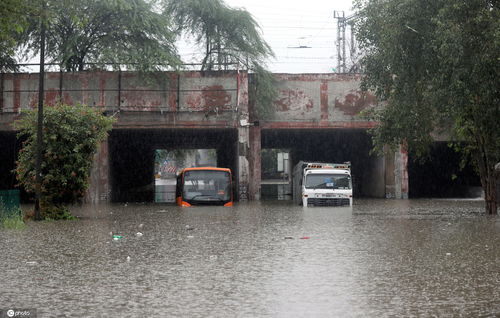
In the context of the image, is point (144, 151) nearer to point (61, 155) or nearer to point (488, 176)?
point (61, 155)

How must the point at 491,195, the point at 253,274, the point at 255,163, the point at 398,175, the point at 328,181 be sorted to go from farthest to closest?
the point at 398,175
the point at 255,163
the point at 328,181
the point at 491,195
the point at 253,274

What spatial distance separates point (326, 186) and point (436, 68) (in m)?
13.1

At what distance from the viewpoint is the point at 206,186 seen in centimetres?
3703

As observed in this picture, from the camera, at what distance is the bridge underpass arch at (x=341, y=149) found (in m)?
47.3

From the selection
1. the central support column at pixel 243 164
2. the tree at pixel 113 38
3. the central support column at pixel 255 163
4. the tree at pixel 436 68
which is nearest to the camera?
the tree at pixel 436 68

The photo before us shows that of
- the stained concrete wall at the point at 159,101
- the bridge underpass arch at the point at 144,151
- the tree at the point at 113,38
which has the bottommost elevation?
the bridge underpass arch at the point at 144,151

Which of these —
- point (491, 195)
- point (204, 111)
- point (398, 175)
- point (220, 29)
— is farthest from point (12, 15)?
point (220, 29)

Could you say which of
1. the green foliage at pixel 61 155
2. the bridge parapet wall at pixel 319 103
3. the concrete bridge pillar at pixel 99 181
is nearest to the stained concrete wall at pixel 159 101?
the concrete bridge pillar at pixel 99 181

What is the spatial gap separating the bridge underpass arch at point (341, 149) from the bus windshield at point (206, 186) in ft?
31.8

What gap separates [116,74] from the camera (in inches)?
1601

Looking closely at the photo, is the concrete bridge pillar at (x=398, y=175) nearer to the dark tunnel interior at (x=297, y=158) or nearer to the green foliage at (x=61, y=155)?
the dark tunnel interior at (x=297, y=158)

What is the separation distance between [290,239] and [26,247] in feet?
17.1

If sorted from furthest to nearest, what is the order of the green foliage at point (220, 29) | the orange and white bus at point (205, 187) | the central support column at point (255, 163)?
the green foliage at point (220, 29) < the central support column at point (255, 163) < the orange and white bus at point (205, 187)

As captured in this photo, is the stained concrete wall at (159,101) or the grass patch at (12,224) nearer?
the grass patch at (12,224)
